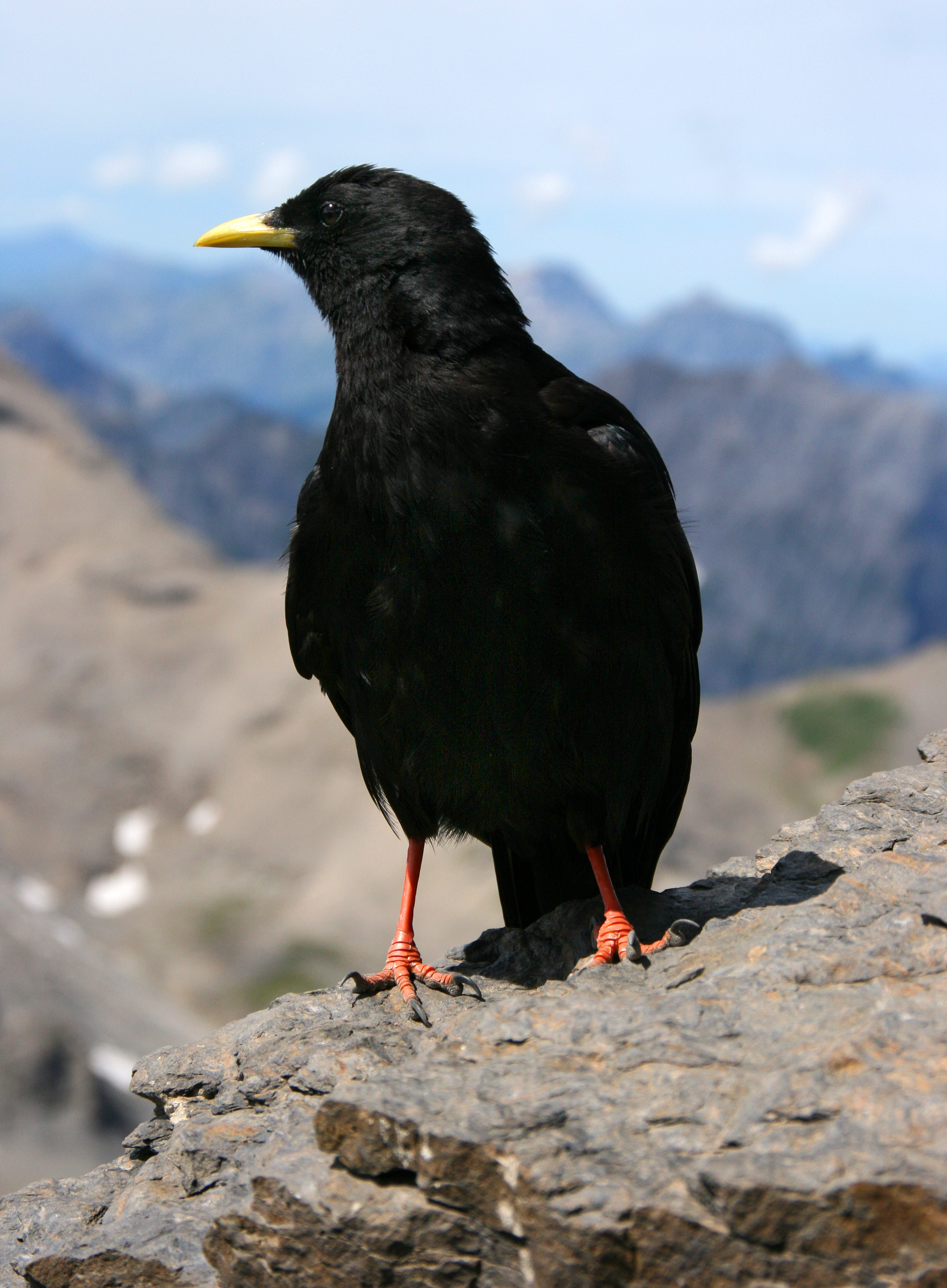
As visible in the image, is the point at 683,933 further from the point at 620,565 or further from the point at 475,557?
the point at 475,557

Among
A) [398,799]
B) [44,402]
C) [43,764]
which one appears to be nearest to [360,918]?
[43,764]

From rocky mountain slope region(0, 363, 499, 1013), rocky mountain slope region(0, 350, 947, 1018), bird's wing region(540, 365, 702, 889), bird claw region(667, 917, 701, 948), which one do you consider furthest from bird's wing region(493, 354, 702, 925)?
rocky mountain slope region(0, 363, 499, 1013)

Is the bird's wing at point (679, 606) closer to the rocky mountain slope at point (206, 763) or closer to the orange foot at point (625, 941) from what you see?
the orange foot at point (625, 941)

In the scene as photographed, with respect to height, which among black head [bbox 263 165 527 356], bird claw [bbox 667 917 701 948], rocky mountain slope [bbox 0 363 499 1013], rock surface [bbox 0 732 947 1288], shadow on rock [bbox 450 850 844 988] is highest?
rocky mountain slope [bbox 0 363 499 1013]

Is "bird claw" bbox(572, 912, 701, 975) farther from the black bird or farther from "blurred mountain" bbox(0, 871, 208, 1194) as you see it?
"blurred mountain" bbox(0, 871, 208, 1194)

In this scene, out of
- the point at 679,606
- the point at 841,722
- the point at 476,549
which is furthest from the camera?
the point at 841,722

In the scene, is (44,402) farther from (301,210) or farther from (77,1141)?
(301,210)

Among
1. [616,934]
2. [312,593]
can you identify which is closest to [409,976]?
[616,934]
